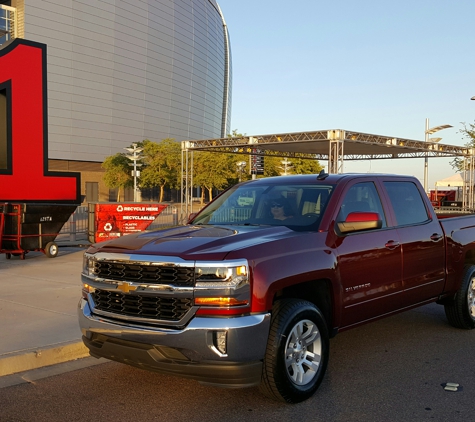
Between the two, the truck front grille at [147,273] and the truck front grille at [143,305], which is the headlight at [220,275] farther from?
the truck front grille at [143,305]

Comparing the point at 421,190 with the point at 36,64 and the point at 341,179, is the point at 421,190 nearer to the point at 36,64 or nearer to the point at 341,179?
the point at 341,179

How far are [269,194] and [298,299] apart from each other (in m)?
1.48

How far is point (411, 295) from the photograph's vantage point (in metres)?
5.77

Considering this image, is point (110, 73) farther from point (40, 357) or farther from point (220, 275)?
point (220, 275)

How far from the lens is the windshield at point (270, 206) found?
5102mm

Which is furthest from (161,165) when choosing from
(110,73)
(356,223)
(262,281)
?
(262,281)

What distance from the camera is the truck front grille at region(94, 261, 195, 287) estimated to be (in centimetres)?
397

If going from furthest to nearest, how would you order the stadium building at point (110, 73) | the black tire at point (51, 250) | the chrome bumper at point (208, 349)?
the stadium building at point (110, 73) < the black tire at point (51, 250) < the chrome bumper at point (208, 349)

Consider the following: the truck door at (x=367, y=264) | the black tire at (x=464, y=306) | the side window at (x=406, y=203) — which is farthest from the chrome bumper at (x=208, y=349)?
the black tire at (x=464, y=306)

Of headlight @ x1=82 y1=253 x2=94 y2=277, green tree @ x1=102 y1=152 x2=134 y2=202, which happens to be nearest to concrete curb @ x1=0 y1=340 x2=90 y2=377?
headlight @ x1=82 y1=253 x2=94 y2=277

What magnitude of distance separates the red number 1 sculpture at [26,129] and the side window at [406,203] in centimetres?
1068

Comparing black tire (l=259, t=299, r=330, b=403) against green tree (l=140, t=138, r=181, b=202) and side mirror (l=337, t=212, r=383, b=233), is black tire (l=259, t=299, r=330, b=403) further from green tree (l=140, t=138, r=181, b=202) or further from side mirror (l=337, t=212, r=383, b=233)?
green tree (l=140, t=138, r=181, b=202)

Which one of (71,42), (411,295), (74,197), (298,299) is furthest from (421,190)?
(71,42)

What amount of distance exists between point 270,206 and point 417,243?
5.61 ft
